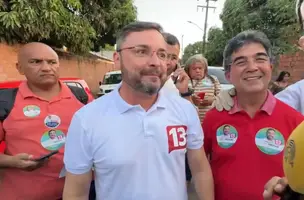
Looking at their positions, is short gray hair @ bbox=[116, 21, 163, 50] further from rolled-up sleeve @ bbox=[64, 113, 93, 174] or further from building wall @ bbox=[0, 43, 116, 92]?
building wall @ bbox=[0, 43, 116, 92]

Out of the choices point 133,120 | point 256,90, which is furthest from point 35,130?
point 256,90

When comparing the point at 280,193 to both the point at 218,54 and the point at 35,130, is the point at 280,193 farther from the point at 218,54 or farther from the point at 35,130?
the point at 218,54

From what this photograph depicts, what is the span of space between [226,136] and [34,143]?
1.20 meters

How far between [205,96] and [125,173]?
2.49 meters

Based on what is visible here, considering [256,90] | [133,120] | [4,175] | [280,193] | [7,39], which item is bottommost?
[4,175]

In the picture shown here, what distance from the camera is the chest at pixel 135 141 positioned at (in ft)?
5.38

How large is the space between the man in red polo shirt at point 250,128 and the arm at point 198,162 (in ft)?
0.40

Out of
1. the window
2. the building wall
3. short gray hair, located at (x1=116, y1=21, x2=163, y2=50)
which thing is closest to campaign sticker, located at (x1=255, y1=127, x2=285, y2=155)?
short gray hair, located at (x1=116, y1=21, x2=163, y2=50)

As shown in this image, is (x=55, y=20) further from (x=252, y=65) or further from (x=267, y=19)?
(x=267, y=19)

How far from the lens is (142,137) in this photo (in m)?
1.67

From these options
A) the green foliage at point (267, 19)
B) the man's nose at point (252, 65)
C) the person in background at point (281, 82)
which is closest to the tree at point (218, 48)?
the green foliage at point (267, 19)

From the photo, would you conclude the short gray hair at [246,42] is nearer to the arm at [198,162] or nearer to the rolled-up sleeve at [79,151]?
the arm at [198,162]

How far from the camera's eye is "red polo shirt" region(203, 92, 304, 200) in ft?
6.03

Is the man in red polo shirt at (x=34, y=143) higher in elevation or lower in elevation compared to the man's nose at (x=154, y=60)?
lower
